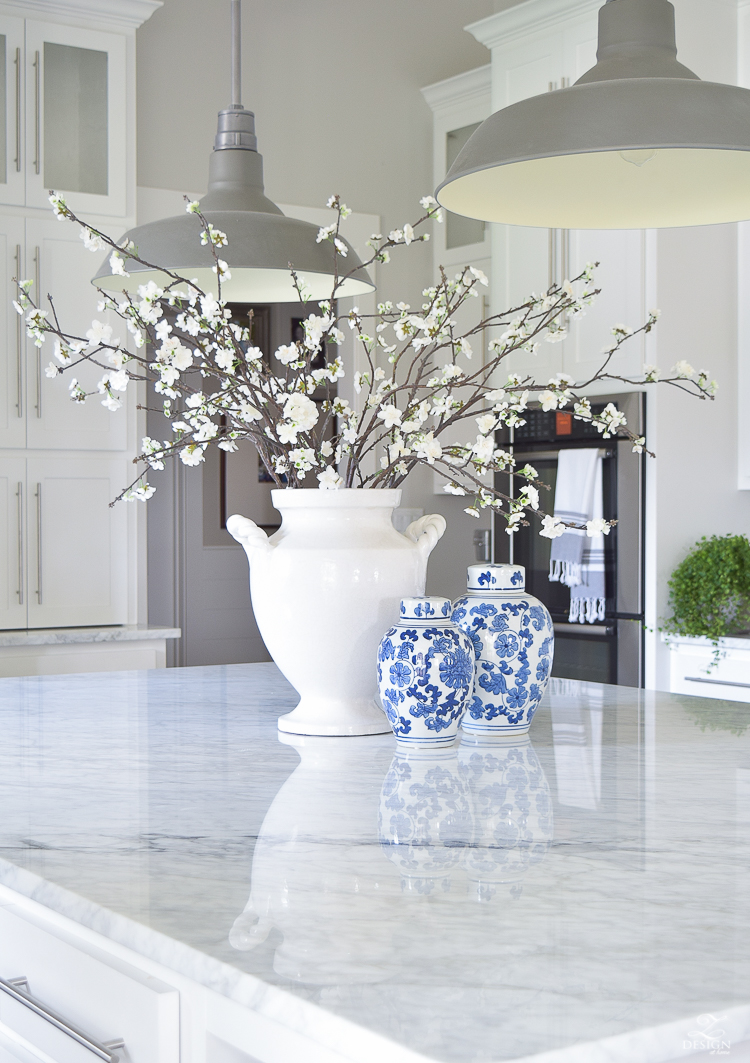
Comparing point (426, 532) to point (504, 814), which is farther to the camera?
point (426, 532)

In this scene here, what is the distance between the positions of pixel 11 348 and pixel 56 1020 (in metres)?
2.97

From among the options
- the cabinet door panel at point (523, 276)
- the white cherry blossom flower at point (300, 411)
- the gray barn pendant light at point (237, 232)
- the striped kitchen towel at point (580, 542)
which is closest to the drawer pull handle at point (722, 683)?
the striped kitchen towel at point (580, 542)

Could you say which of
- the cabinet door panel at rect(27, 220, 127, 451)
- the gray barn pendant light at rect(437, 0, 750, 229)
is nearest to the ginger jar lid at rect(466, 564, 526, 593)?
the gray barn pendant light at rect(437, 0, 750, 229)

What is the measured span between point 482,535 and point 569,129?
3445 mm

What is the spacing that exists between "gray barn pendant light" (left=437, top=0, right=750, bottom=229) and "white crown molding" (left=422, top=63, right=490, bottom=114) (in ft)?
9.91

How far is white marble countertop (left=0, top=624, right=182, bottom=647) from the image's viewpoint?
3414mm

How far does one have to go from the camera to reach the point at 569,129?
1122 millimetres

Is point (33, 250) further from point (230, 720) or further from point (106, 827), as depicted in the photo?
point (106, 827)

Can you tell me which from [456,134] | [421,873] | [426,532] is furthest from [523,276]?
[421,873]

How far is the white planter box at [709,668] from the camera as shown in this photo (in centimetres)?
330

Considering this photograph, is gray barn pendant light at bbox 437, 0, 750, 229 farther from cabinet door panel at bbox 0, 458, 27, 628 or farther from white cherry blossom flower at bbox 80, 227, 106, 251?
cabinet door panel at bbox 0, 458, 27, 628

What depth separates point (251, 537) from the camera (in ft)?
5.07

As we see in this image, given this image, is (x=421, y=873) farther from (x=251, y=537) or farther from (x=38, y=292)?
(x=38, y=292)

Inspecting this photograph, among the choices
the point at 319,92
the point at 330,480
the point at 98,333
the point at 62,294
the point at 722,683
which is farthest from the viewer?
the point at 319,92
